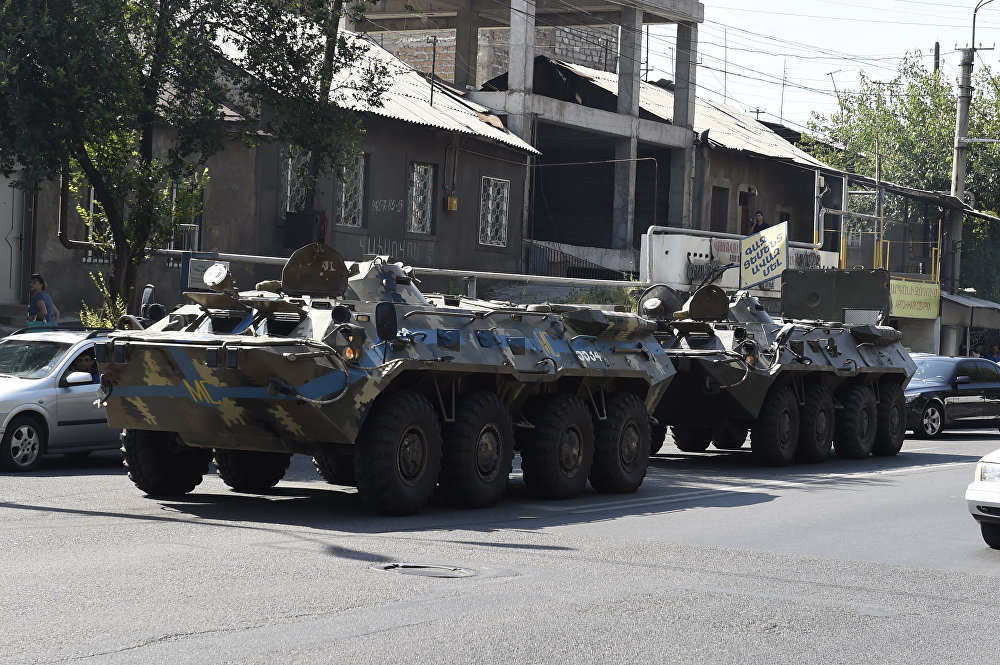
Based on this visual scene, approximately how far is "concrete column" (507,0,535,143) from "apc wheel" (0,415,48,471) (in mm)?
19600

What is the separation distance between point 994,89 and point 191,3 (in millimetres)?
36775

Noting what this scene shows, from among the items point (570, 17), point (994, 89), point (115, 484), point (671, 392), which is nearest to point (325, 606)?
point (115, 484)

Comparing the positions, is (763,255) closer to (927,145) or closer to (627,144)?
(627,144)

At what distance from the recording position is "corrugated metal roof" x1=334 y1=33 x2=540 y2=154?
28.3m

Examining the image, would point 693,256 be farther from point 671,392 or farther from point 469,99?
point 671,392

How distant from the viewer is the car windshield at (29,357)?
1530cm

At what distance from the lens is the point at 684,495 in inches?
567

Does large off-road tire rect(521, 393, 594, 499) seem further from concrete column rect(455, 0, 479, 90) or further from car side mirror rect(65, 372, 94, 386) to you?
concrete column rect(455, 0, 479, 90)

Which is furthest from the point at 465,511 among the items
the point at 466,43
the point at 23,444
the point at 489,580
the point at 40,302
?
the point at 466,43

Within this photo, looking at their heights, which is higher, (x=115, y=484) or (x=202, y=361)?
(x=202, y=361)

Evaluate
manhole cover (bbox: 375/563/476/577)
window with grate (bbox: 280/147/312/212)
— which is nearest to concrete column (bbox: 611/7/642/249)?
window with grate (bbox: 280/147/312/212)

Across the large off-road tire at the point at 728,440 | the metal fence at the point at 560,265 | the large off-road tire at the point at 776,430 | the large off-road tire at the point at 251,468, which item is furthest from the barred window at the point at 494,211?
the large off-road tire at the point at 251,468

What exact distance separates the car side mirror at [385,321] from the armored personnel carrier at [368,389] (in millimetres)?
11

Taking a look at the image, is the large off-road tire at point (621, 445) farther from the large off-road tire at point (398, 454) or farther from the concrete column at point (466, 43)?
the concrete column at point (466, 43)
